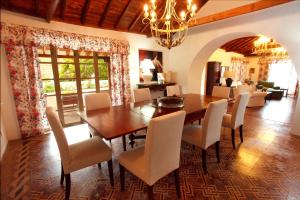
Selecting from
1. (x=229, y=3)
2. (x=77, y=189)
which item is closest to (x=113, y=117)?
(x=77, y=189)

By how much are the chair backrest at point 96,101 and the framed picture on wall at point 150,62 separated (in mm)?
2243

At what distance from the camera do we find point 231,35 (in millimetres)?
3881

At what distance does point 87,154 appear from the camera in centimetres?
166

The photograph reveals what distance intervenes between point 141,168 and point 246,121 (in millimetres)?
3710

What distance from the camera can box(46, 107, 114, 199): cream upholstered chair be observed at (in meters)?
1.46

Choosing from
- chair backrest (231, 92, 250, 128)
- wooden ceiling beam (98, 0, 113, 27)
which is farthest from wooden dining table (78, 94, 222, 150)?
wooden ceiling beam (98, 0, 113, 27)

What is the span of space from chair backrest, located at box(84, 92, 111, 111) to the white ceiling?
11.1 feet

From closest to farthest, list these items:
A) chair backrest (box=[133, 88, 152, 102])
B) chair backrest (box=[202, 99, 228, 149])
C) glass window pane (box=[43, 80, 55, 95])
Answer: glass window pane (box=[43, 80, 55, 95])
chair backrest (box=[202, 99, 228, 149])
chair backrest (box=[133, 88, 152, 102])

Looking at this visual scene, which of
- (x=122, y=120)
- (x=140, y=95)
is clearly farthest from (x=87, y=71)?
(x=122, y=120)

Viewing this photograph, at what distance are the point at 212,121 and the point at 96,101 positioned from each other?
1839 mm

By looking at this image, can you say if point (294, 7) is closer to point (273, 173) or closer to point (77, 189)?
point (273, 173)

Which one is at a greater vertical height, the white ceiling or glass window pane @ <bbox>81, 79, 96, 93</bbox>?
the white ceiling

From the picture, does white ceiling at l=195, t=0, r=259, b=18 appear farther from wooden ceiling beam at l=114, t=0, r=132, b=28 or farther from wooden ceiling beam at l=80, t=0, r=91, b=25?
wooden ceiling beam at l=80, t=0, r=91, b=25

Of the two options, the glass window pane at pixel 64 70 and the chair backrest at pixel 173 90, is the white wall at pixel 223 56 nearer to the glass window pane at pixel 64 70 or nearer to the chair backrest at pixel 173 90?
the chair backrest at pixel 173 90
